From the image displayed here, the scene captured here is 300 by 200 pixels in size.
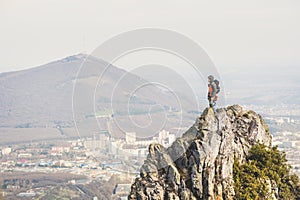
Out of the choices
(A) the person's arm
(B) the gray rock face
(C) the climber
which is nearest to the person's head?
(C) the climber

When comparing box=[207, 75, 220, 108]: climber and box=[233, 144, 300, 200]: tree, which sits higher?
box=[207, 75, 220, 108]: climber

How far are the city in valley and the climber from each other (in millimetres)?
18864

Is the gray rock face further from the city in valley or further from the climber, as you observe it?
the city in valley

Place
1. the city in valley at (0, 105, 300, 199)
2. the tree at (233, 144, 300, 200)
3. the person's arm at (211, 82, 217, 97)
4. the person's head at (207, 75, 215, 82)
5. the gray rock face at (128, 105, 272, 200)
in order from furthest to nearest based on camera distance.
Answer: the city in valley at (0, 105, 300, 199) → the person's arm at (211, 82, 217, 97) → the person's head at (207, 75, 215, 82) → the tree at (233, 144, 300, 200) → the gray rock face at (128, 105, 272, 200)

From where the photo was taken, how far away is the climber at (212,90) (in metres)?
24.8

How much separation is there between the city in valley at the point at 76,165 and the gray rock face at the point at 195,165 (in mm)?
19349

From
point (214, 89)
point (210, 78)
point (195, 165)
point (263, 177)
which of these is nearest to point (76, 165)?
point (263, 177)

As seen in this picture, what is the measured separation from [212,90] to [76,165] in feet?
383

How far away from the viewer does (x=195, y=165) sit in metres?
22.7

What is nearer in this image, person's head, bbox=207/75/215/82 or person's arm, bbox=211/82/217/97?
person's head, bbox=207/75/215/82

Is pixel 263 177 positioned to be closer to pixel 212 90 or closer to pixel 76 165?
pixel 212 90

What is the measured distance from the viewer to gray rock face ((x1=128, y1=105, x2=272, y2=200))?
2241 cm

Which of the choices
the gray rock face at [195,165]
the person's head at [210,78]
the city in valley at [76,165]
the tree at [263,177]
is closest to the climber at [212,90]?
the person's head at [210,78]

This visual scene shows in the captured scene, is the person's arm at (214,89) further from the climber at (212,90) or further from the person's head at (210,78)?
the person's head at (210,78)
